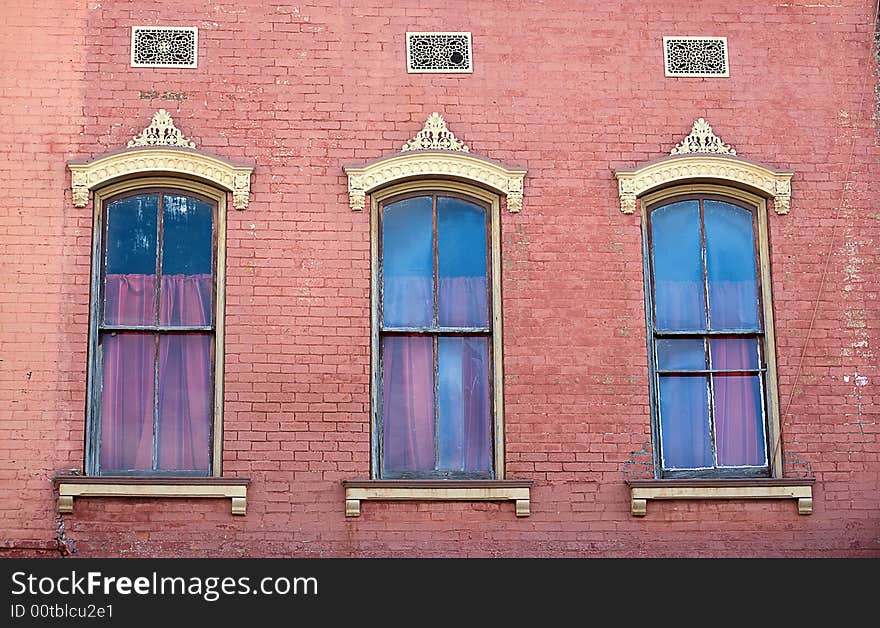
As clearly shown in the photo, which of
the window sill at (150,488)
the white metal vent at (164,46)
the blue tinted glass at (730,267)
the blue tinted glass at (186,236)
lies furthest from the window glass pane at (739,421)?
the white metal vent at (164,46)

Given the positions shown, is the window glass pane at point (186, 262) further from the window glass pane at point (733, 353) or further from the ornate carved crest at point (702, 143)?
the window glass pane at point (733, 353)

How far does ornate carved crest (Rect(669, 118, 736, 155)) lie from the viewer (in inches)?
468

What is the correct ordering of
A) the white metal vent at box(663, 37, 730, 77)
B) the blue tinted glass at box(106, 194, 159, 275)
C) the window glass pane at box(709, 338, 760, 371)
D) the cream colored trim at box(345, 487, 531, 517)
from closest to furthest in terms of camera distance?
the cream colored trim at box(345, 487, 531, 517), the blue tinted glass at box(106, 194, 159, 275), the window glass pane at box(709, 338, 760, 371), the white metal vent at box(663, 37, 730, 77)

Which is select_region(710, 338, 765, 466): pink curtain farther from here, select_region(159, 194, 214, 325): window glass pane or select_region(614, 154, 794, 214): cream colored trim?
select_region(159, 194, 214, 325): window glass pane

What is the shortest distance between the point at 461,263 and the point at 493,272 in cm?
27

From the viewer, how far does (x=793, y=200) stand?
1194cm

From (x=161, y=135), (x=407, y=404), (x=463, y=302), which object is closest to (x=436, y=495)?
(x=407, y=404)

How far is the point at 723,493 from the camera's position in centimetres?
1125

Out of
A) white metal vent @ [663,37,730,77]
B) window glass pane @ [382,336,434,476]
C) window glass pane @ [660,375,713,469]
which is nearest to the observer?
window glass pane @ [382,336,434,476]

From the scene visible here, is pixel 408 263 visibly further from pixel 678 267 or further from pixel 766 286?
pixel 766 286

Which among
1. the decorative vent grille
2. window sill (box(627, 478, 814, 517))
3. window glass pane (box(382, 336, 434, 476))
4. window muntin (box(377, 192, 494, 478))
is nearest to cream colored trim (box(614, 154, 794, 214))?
window muntin (box(377, 192, 494, 478))

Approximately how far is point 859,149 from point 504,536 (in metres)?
4.29

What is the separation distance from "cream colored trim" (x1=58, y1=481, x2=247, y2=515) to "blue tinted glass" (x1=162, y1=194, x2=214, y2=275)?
5.63ft

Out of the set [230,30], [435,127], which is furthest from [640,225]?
[230,30]
